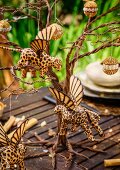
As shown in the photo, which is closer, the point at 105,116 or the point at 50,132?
the point at 50,132

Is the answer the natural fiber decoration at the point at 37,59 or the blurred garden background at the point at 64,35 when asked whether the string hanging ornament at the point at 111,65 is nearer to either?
the natural fiber decoration at the point at 37,59

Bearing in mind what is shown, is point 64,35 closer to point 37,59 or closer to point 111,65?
point 111,65

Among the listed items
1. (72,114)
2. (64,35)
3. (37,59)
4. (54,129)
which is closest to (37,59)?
(37,59)

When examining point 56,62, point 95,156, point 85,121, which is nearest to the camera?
point 56,62

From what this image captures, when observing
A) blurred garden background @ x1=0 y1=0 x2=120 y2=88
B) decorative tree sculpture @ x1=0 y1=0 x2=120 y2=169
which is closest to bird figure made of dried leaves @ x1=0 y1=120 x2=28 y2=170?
decorative tree sculpture @ x1=0 y1=0 x2=120 y2=169

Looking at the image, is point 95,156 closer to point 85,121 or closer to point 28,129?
point 85,121

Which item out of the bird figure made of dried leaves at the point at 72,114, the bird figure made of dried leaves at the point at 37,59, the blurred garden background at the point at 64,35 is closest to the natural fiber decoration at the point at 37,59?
the bird figure made of dried leaves at the point at 37,59

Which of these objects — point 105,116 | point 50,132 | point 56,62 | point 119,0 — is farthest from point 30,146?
point 119,0

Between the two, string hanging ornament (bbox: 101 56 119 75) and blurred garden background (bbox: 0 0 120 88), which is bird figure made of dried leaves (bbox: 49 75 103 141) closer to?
string hanging ornament (bbox: 101 56 119 75)
